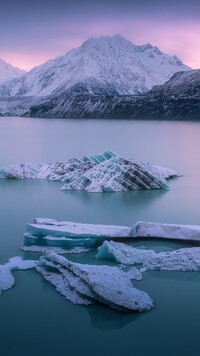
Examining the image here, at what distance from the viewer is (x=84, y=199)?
15305mm

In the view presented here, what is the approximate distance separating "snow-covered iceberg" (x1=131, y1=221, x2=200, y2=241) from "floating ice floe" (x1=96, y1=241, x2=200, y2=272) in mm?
858

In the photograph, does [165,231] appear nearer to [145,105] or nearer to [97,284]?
[97,284]

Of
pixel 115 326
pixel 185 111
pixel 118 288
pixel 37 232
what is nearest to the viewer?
pixel 115 326

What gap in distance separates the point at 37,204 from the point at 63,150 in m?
18.9

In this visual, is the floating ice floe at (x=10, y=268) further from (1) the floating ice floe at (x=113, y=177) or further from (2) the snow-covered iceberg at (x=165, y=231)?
(1) the floating ice floe at (x=113, y=177)

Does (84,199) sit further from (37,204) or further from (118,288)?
(118,288)

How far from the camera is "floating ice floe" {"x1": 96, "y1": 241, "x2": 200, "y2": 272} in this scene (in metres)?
8.89

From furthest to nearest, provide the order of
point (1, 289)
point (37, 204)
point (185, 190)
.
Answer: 1. point (185, 190)
2. point (37, 204)
3. point (1, 289)

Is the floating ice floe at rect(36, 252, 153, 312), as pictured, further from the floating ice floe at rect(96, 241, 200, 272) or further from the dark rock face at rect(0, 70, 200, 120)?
the dark rock face at rect(0, 70, 200, 120)

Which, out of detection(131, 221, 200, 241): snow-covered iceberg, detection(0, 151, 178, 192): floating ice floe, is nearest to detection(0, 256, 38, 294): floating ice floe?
detection(131, 221, 200, 241): snow-covered iceberg

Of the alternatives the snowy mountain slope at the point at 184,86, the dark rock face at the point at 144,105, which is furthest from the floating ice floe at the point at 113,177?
the snowy mountain slope at the point at 184,86

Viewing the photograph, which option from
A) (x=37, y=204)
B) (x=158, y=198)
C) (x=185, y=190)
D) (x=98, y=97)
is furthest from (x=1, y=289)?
(x=98, y=97)

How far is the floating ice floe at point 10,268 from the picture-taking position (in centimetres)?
813

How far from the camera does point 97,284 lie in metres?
7.40
